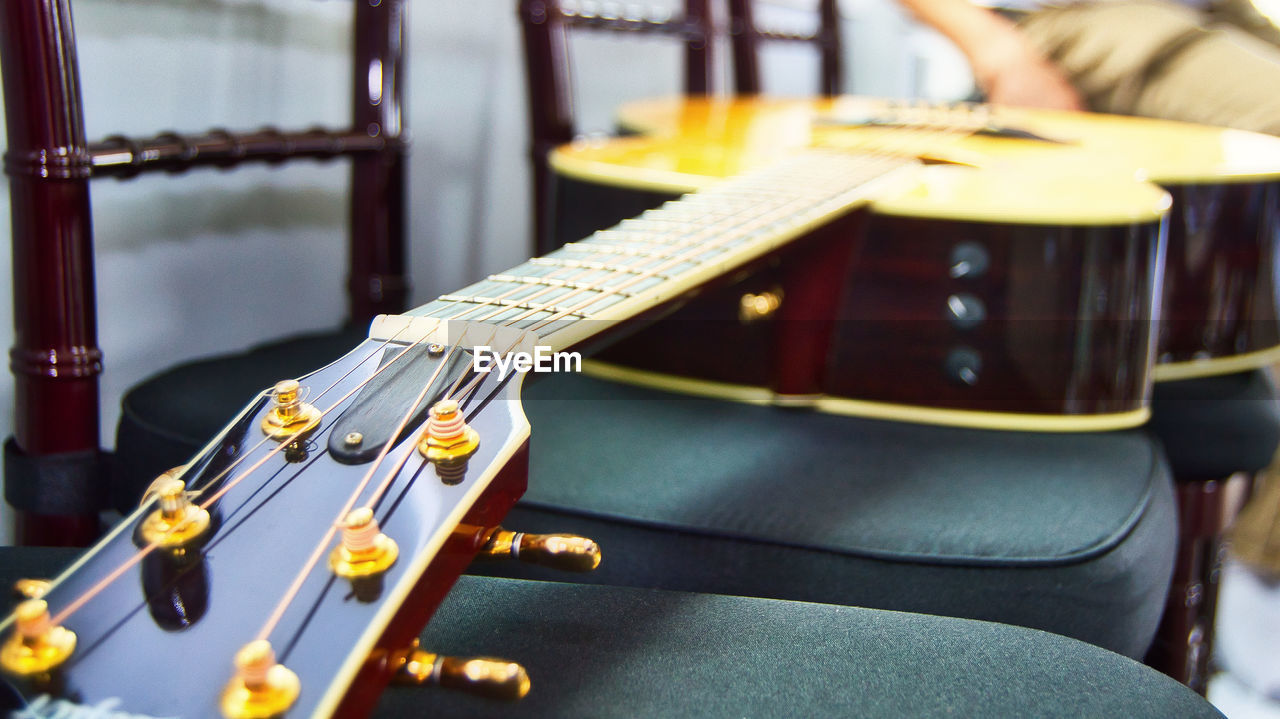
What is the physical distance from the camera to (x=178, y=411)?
0.65 meters

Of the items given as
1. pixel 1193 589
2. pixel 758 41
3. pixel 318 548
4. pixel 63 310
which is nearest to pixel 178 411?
pixel 63 310

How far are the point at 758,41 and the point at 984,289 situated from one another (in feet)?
3.57

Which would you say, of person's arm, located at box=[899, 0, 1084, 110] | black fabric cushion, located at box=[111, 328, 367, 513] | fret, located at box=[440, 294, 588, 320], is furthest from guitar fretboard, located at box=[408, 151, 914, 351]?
person's arm, located at box=[899, 0, 1084, 110]

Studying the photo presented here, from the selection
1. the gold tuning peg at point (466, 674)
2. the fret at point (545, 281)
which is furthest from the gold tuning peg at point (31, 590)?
the fret at point (545, 281)

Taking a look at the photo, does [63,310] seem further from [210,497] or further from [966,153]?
[966,153]

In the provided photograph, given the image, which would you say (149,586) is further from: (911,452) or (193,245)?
(193,245)

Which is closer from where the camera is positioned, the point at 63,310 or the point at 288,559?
the point at 288,559

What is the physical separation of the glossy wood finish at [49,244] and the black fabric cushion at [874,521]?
12.0 inches

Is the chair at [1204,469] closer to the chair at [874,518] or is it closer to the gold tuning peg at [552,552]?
the chair at [874,518]

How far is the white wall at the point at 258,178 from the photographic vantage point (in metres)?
0.84

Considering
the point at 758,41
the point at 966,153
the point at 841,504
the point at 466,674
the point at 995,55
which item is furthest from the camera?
the point at 758,41

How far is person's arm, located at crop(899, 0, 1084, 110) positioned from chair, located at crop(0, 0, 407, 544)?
1.16m

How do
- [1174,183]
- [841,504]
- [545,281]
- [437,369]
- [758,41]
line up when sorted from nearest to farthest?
[437,369] < [545,281] < [841,504] < [1174,183] < [758,41]

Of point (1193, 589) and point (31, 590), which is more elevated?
point (31, 590)
